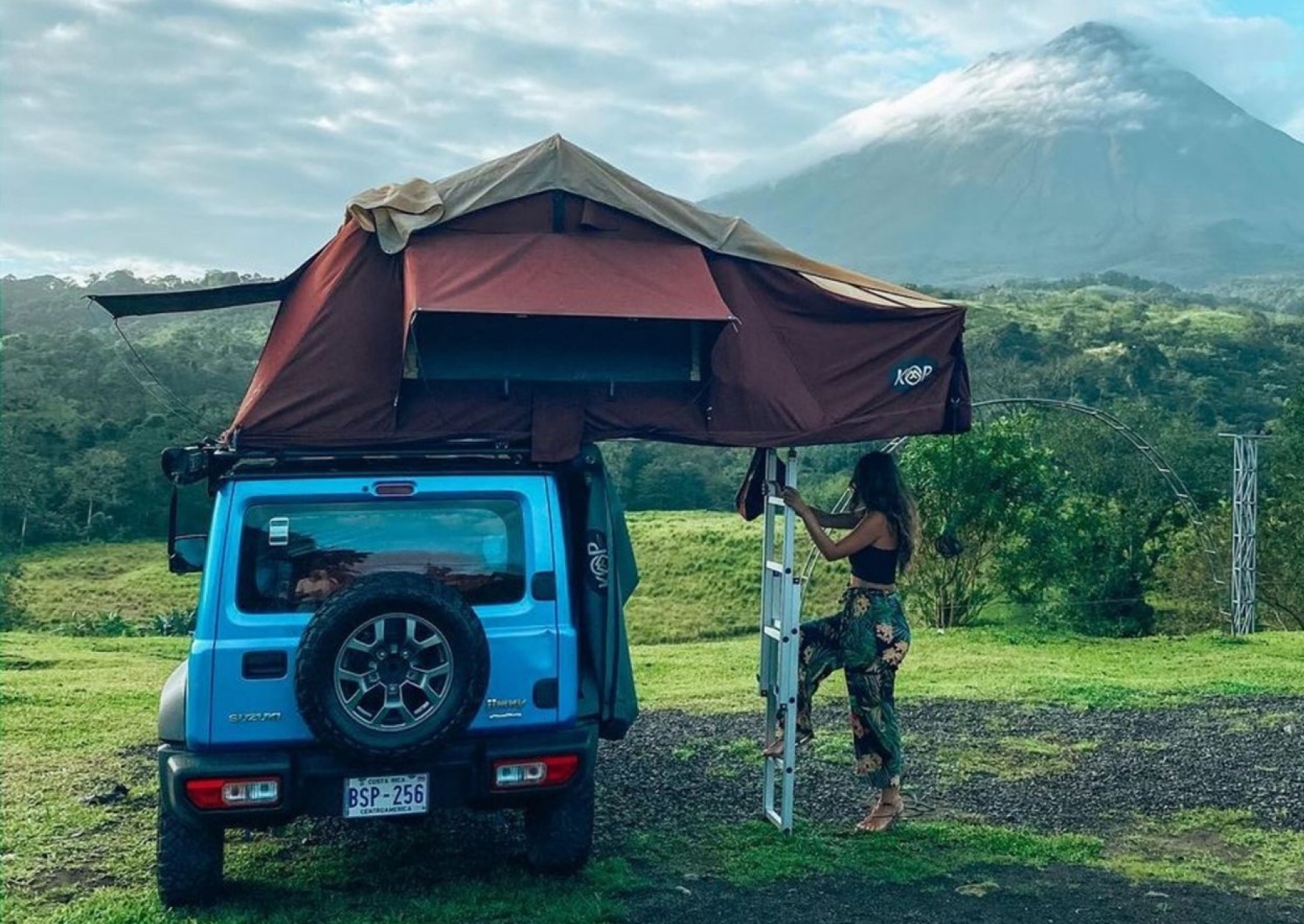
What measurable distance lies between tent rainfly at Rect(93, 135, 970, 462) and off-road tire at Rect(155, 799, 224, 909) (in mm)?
1628

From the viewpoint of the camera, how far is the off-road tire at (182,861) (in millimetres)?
5508

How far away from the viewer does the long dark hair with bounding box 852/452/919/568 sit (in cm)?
660

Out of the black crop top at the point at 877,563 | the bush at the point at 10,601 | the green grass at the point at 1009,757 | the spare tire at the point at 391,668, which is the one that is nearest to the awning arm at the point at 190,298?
the spare tire at the point at 391,668

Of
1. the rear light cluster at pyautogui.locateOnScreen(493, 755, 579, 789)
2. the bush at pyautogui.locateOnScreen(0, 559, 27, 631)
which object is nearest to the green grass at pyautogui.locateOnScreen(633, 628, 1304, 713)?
the rear light cluster at pyautogui.locateOnScreen(493, 755, 579, 789)

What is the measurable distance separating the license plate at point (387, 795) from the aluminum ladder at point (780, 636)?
1990mm

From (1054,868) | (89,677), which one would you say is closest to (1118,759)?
(1054,868)

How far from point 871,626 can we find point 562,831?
6.10 feet

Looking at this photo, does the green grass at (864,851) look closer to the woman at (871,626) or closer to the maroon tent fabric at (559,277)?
the woman at (871,626)

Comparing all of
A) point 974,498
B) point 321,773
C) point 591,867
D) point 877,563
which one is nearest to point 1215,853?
point 877,563

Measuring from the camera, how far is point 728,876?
6.04 metres

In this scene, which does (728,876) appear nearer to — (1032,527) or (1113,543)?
(1032,527)

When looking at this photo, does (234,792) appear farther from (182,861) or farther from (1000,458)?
(1000,458)

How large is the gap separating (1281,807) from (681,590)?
27696mm

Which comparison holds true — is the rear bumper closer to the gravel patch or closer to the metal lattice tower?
the gravel patch
